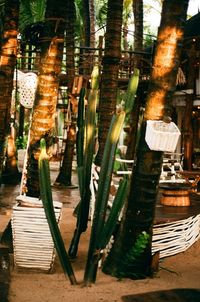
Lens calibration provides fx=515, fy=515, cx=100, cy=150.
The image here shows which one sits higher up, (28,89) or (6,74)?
(6,74)

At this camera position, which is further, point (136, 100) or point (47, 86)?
point (136, 100)

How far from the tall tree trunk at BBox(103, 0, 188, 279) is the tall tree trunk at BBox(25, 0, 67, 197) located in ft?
4.96

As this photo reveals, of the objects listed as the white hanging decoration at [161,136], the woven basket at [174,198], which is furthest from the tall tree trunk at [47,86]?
the woven basket at [174,198]

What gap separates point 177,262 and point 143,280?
1.19 meters

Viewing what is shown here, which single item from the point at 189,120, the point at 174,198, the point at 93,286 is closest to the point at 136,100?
the point at 189,120

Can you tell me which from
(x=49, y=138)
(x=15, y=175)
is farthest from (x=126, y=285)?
(x=15, y=175)

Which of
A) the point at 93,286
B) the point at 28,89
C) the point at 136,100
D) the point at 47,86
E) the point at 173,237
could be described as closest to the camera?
the point at 93,286

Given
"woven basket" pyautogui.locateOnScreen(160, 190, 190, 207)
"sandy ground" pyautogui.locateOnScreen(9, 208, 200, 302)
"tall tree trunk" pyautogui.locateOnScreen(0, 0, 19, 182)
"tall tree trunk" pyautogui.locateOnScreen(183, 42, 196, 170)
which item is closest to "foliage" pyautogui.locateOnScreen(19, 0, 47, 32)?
"tall tree trunk" pyautogui.locateOnScreen(183, 42, 196, 170)

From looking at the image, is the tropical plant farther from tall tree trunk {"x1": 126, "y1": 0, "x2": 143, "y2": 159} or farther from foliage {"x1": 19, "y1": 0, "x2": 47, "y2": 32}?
foliage {"x1": 19, "y1": 0, "x2": 47, "y2": 32}

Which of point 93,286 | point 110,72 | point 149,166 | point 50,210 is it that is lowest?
point 93,286

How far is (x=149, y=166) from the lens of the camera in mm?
5340

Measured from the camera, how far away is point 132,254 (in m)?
5.31

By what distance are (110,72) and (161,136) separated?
5238 millimetres

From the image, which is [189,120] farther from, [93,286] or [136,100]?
[93,286]
